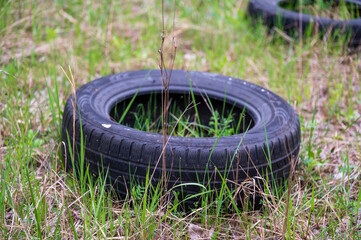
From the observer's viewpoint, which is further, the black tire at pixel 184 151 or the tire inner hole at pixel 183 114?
the tire inner hole at pixel 183 114

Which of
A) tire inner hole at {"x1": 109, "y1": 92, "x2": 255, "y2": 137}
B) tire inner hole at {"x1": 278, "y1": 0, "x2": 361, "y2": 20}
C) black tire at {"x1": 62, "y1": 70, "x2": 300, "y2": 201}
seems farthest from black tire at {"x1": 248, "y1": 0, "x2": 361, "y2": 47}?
black tire at {"x1": 62, "y1": 70, "x2": 300, "y2": 201}

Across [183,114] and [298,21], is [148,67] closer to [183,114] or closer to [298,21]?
[183,114]

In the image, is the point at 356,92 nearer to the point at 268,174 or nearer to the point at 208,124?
the point at 208,124

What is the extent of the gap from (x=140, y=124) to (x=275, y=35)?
2267mm

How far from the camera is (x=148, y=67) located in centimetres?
390

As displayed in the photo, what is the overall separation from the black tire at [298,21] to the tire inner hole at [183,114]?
185cm

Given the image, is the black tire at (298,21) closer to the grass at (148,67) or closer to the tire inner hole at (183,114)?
the grass at (148,67)

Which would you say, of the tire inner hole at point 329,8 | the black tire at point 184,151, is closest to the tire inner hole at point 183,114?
the black tire at point 184,151

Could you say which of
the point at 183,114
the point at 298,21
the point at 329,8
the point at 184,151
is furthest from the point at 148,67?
the point at 329,8

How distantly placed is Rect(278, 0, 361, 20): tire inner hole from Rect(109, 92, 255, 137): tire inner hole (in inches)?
82.3

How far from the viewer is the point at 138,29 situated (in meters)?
4.77

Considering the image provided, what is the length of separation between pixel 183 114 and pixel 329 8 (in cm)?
292

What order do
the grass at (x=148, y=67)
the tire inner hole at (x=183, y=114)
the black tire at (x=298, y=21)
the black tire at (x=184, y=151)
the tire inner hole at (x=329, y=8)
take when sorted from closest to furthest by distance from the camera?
the grass at (x=148, y=67) → the black tire at (x=184, y=151) → the tire inner hole at (x=183, y=114) → the black tire at (x=298, y=21) → the tire inner hole at (x=329, y=8)

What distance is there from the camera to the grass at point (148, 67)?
1971 millimetres
